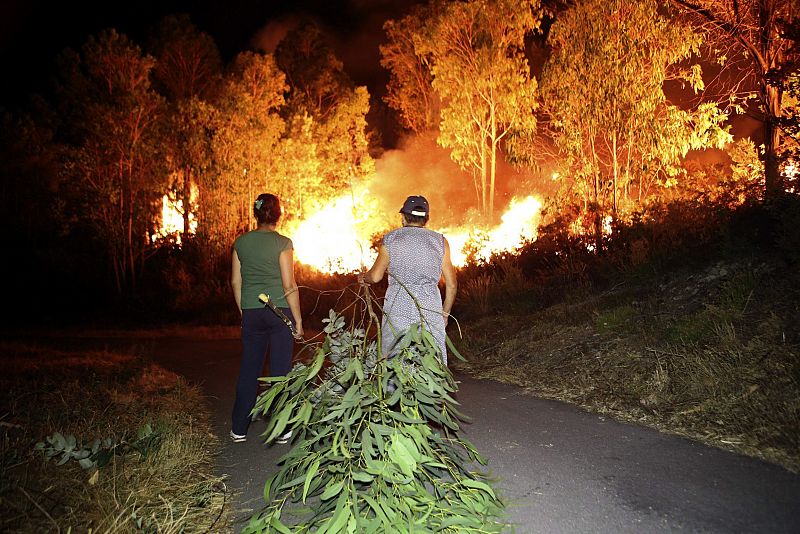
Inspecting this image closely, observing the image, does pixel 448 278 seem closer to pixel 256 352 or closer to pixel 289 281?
pixel 289 281

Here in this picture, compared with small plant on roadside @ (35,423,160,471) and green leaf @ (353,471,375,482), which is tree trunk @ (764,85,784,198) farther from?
small plant on roadside @ (35,423,160,471)

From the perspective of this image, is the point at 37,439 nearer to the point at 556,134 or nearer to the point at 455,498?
the point at 455,498

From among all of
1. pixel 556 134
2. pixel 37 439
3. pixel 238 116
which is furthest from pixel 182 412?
pixel 238 116

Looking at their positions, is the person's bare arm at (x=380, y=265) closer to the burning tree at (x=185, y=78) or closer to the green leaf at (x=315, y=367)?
A: the green leaf at (x=315, y=367)

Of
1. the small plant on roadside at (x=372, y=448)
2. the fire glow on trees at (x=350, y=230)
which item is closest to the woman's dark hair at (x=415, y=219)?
the small plant on roadside at (x=372, y=448)

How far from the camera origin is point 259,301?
5.65 m

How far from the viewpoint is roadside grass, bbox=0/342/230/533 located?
3.58m

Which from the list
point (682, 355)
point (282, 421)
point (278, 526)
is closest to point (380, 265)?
point (282, 421)

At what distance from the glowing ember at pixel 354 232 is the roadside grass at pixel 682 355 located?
10.5m

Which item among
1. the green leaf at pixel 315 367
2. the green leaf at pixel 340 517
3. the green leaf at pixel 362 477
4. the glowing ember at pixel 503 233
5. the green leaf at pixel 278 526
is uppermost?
the glowing ember at pixel 503 233

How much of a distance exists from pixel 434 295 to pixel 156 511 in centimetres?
245

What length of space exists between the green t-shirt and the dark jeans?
0.13 m

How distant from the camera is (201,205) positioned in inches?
1027

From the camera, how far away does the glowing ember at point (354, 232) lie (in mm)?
21681
